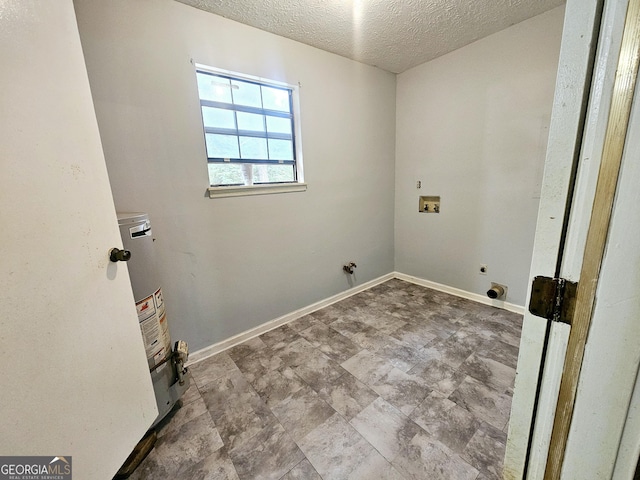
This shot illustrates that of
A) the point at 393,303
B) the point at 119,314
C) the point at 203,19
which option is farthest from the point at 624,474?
the point at 203,19

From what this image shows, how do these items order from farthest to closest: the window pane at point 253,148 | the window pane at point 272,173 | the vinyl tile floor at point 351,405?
the window pane at point 272,173 < the window pane at point 253,148 < the vinyl tile floor at point 351,405

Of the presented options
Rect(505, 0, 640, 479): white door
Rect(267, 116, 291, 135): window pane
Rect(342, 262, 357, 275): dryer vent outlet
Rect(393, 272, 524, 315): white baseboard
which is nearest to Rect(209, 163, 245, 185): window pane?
Rect(267, 116, 291, 135): window pane

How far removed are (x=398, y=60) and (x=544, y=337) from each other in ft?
9.57

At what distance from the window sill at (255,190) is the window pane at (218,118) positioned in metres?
0.48

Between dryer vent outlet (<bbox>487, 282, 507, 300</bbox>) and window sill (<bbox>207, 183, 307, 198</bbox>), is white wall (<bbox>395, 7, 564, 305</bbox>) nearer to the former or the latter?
dryer vent outlet (<bbox>487, 282, 507, 300</bbox>)

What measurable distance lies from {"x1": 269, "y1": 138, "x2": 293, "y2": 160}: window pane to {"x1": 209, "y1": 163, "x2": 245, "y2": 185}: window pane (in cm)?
34

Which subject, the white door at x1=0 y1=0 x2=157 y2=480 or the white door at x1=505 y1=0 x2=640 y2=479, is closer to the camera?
the white door at x1=505 y1=0 x2=640 y2=479

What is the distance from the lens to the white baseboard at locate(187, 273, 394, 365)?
192cm

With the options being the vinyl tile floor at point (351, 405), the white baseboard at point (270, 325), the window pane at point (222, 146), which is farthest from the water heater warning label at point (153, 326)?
the window pane at point (222, 146)

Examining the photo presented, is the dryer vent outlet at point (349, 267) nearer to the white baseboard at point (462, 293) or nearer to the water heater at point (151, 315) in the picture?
the white baseboard at point (462, 293)

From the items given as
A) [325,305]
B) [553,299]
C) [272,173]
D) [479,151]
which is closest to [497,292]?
[479,151]

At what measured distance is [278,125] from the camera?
2180 mm

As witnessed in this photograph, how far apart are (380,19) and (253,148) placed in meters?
1.38

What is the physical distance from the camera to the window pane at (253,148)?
202 cm
